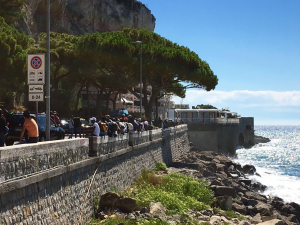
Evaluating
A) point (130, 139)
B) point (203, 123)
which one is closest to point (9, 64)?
point (130, 139)

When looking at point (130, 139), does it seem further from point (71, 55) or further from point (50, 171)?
point (71, 55)

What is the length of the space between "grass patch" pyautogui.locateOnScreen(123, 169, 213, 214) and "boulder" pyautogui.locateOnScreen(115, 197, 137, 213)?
1158mm

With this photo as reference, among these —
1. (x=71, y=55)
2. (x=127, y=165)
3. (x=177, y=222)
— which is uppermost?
(x=71, y=55)

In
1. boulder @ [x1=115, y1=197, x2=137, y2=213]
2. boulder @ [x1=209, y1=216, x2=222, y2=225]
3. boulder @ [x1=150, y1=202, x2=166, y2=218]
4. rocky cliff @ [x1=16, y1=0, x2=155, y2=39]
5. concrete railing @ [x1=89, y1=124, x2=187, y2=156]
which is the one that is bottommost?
boulder @ [x1=209, y1=216, x2=222, y2=225]

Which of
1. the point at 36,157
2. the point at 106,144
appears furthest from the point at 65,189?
the point at 106,144

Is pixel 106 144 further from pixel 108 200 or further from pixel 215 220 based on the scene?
pixel 215 220

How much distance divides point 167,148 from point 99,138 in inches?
799

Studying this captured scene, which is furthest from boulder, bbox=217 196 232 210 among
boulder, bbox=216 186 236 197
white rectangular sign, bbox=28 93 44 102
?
white rectangular sign, bbox=28 93 44 102

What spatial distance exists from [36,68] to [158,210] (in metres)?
6.21

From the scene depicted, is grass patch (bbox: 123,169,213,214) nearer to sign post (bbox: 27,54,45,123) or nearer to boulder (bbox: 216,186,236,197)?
boulder (bbox: 216,186,236,197)

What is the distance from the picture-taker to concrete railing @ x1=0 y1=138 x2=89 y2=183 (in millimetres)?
7723

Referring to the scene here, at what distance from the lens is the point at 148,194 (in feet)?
53.3

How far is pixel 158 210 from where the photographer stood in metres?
13.8

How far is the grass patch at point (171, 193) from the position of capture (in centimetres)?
1553
